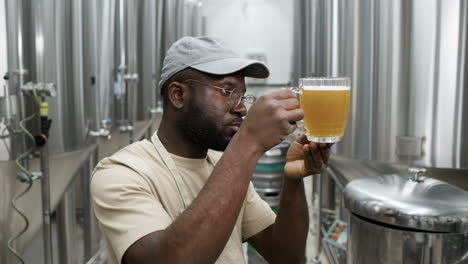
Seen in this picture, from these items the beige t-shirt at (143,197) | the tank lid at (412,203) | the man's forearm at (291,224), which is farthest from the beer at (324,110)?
the tank lid at (412,203)

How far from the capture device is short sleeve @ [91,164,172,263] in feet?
3.26

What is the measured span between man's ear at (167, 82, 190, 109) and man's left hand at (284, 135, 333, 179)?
370mm

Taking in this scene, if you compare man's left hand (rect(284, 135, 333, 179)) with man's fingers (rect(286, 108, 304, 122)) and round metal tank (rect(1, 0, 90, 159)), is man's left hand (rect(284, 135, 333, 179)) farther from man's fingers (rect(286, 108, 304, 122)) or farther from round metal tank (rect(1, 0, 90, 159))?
round metal tank (rect(1, 0, 90, 159))

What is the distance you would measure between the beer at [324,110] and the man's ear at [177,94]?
359 mm

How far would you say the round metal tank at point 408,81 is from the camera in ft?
5.97

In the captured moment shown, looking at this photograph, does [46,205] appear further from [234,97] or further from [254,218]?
[234,97]

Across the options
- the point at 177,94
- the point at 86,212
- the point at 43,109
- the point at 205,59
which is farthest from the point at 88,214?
the point at 205,59

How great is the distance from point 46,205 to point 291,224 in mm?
1116

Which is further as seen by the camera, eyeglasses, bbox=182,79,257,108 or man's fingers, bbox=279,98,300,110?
eyeglasses, bbox=182,79,257,108

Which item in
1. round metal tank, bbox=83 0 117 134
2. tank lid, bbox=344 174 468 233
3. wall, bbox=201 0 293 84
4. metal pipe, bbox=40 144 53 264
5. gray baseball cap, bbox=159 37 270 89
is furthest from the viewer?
wall, bbox=201 0 293 84

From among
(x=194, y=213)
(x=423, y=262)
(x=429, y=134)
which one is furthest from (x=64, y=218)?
(x=429, y=134)

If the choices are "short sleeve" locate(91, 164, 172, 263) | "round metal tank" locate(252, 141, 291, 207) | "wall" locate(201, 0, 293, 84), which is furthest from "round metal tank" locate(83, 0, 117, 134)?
"wall" locate(201, 0, 293, 84)

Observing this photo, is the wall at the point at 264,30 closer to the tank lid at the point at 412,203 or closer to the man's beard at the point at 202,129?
the tank lid at the point at 412,203

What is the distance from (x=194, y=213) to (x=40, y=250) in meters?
1.23
